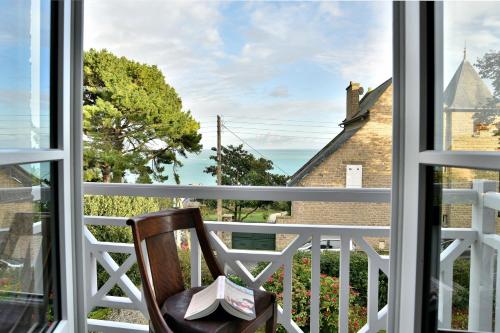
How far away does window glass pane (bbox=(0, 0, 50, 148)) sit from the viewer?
1.17 metres

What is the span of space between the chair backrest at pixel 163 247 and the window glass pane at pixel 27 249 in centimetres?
39

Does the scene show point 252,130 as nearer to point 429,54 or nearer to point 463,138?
point 429,54

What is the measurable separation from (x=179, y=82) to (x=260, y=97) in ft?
1.96

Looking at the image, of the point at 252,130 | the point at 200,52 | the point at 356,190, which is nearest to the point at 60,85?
the point at 200,52

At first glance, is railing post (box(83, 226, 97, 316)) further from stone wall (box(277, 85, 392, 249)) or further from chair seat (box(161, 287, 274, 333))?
stone wall (box(277, 85, 392, 249))

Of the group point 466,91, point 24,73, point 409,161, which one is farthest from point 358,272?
point 24,73

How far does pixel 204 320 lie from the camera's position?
1.33m

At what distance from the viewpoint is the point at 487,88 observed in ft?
3.32

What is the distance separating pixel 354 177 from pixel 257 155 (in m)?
0.66

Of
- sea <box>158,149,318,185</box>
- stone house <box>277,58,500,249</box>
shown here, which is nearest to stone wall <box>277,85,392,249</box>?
stone house <box>277,58,500,249</box>

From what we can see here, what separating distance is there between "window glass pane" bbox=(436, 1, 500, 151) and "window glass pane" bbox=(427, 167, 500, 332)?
4.6 inches

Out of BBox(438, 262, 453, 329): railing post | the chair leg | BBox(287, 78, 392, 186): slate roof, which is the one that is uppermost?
BBox(287, 78, 392, 186): slate roof

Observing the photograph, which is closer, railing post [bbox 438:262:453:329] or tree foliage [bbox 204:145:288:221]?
railing post [bbox 438:262:453:329]

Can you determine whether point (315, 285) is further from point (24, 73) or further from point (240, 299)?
point (24, 73)
